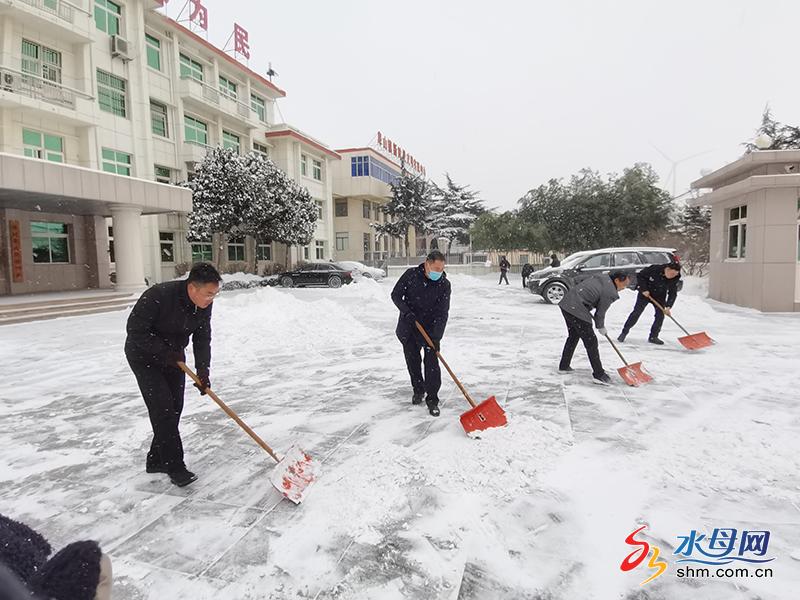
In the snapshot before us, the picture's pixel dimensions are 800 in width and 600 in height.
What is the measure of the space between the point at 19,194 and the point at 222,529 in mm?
13717

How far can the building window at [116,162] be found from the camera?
1839 centimetres

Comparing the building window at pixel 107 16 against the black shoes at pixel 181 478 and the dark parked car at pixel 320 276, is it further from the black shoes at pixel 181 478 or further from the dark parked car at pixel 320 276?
the black shoes at pixel 181 478

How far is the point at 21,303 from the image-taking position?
39.7ft

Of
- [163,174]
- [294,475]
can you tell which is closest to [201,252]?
[163,174]

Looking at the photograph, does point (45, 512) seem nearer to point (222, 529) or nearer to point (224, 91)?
point (222, 529)

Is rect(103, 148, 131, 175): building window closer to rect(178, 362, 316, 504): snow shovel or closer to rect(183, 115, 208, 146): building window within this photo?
rect(183, 115, 208, 146): building window

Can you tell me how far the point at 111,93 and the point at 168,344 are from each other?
67.3ft

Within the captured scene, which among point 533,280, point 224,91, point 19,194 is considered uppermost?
point 224,91

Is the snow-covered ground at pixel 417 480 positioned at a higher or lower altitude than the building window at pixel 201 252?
lower

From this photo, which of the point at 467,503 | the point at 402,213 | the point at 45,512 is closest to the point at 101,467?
the point at 45,512

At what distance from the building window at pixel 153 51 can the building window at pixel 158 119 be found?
1608 millimetres

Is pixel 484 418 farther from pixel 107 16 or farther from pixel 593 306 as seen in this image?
pixel 107 16

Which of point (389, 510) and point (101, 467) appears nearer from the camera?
point (389, 510)

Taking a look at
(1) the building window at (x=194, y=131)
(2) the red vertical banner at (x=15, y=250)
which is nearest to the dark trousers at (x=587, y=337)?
(2) the red vertical banner at (x=15, y=250)
